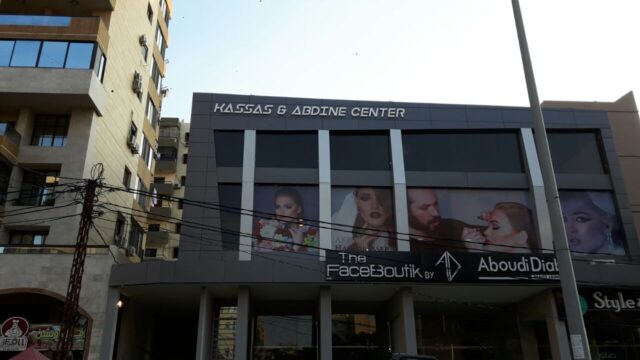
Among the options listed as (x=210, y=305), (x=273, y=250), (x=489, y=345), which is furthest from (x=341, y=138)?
(x=489, y=345)

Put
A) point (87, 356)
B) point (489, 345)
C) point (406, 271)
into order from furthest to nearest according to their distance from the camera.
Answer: point (489, 345) → point (406, 271) → point (87, 356)

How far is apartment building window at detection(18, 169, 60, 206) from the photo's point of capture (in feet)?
85.9

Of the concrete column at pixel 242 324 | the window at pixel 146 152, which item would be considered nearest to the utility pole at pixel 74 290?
the concrete column at pixel 242 324

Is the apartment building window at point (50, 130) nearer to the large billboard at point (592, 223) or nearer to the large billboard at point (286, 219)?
the large billboard at point (286, 219)

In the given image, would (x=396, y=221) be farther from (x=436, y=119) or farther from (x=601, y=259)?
(x=601, y=259)

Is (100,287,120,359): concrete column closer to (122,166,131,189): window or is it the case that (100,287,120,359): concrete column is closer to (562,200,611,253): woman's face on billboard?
(122,166,131,189): window

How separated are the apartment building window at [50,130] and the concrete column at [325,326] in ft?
51.6

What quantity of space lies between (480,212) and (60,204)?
21.0 metres

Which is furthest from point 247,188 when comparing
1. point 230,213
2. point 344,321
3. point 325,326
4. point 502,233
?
point 502,233

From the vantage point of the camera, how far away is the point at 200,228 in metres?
24.9

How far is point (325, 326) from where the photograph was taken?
22688mm

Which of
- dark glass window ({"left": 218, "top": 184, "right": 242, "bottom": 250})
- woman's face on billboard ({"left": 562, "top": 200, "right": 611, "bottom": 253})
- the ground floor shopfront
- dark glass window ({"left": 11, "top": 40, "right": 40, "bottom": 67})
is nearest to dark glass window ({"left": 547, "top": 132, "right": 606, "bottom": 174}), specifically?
woman's face on billboard ({"left": 562, "top": 200, "right": 611, "bottom": 253})

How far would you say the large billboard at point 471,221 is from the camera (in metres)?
26.1

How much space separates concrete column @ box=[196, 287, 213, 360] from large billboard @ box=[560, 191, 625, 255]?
58.3 ft
